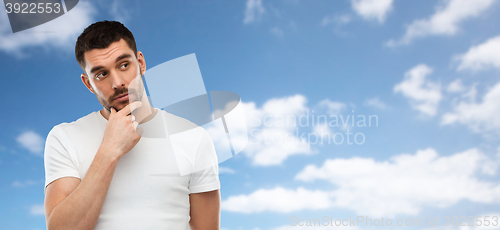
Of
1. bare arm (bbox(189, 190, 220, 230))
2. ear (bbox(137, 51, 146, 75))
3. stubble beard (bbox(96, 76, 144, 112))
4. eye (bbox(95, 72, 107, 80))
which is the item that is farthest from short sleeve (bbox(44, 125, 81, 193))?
bare arm (bbox(189, 190, 220, 230))

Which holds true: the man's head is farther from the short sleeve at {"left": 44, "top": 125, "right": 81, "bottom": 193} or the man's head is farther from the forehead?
the short sleeve at {"left": 44, "top": 125, "right": 81, "bottom": 193}

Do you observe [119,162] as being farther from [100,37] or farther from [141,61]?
[100,37]

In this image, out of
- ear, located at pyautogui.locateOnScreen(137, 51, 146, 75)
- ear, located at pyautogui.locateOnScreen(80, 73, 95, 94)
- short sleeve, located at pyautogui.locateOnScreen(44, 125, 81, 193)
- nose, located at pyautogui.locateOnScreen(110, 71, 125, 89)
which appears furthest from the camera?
ear, located at pyautogui.locateOnScreen(137, 51, 146, 75)

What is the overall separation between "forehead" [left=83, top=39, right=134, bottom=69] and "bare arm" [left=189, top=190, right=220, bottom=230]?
1.29m

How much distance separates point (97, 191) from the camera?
7.59ft

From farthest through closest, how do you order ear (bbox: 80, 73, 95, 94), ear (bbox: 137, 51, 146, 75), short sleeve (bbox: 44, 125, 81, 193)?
ear (bbox: 137, 51, 146, 75)
ear (bbox: 80, 73, 95, 94)
short sleeve (bbox: 44, 125, 81, 193)

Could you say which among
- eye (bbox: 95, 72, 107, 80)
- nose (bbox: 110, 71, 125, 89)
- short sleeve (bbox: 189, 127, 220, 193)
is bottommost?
short sleeve (bbox: 189, 127, 220, 193)

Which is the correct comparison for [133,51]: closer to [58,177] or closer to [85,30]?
[85,30]

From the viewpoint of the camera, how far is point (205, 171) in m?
2.91

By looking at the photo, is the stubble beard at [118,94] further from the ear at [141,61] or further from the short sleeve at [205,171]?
the short sleeve at [205,171]

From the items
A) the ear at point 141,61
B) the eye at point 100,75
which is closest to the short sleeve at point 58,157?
the eye at point 100,75

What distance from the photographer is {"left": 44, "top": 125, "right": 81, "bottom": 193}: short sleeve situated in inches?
97.9

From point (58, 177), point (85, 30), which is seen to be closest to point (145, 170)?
point (58, 177)

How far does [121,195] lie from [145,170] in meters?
0.26
